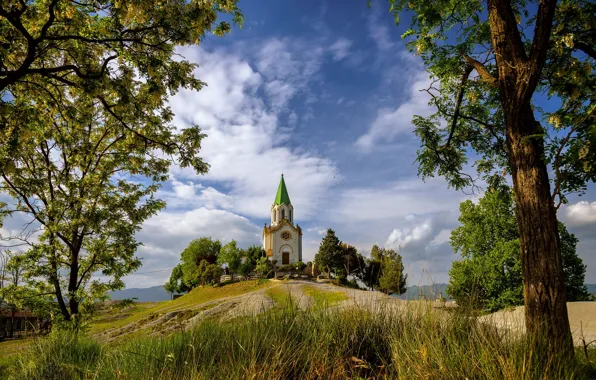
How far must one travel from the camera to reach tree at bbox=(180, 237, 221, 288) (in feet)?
233

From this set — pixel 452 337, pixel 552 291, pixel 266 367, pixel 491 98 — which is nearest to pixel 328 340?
pixel 266 367

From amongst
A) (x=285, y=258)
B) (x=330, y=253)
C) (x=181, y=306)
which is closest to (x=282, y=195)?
(x=285, y=258)

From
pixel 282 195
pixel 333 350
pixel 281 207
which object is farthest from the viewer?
pixel 282 195

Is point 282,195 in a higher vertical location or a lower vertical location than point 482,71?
higher

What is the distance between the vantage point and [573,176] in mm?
7352

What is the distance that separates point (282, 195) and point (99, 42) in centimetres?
7450

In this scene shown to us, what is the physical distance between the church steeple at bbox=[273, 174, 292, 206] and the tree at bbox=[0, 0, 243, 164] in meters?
72.1

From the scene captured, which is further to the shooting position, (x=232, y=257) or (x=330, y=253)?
(x=232, y=257)

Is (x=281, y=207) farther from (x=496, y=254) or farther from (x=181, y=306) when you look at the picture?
(x=496, y=254)

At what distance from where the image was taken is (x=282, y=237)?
78062mm

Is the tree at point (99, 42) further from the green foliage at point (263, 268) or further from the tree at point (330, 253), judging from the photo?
the tree at point (330, 253)

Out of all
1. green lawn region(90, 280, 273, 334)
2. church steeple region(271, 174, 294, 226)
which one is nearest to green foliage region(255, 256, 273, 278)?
green lawn region(90, 280, 273, 334)

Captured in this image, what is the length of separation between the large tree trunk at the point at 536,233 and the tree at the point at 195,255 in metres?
68.0

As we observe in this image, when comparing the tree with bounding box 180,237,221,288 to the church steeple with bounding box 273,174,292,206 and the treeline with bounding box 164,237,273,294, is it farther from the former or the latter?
the church steeple with bounding box 273,174,292,206
